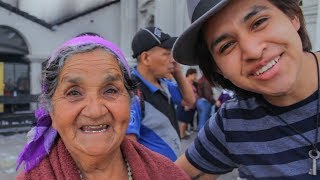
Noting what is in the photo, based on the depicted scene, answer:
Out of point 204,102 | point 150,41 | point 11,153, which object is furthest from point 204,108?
point 150,41

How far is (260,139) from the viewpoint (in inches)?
58.7

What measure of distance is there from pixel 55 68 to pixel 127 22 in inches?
542

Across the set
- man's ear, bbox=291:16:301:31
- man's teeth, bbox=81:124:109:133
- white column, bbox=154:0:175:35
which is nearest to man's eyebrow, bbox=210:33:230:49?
man's ear, bbox=291:16:301:31

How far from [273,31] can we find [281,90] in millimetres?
195

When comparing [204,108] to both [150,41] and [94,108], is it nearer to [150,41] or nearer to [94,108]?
[150,41]

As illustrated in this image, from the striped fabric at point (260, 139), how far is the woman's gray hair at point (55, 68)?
0.43 metres

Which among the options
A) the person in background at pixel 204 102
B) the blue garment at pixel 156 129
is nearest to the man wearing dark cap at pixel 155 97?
the blue garment at pixel 156 129

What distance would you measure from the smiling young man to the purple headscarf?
298 millimetres

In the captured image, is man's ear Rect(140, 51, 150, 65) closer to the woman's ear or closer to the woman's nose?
the woman's ear

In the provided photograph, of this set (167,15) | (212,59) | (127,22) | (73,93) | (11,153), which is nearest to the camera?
(73,93)

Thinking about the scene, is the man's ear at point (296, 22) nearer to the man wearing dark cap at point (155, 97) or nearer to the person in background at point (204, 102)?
the man wearing dark cap at point (155, 97)

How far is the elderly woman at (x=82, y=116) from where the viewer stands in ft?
4.72

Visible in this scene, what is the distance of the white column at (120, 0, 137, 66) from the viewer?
14.9 metres

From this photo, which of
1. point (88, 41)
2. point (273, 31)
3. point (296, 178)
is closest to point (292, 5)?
point (273, 31)
